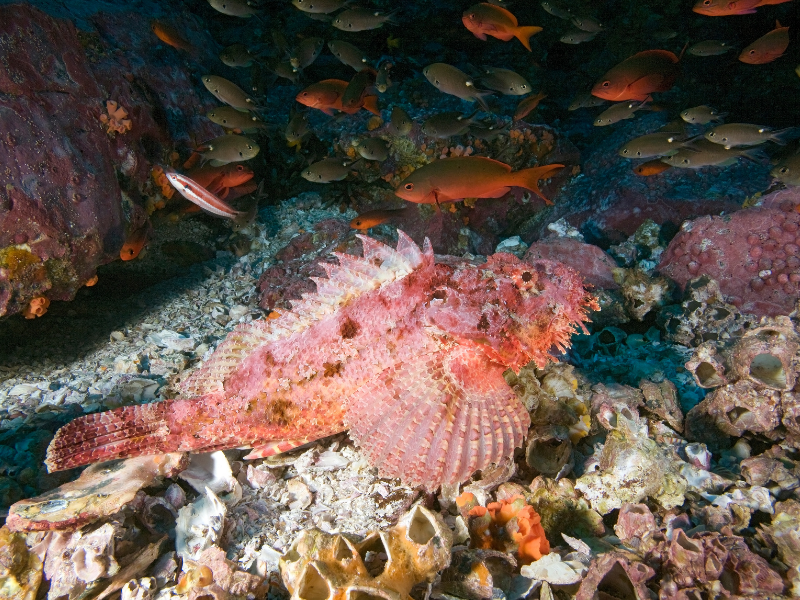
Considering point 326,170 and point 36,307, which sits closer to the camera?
point 36,307

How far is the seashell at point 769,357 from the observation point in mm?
2734

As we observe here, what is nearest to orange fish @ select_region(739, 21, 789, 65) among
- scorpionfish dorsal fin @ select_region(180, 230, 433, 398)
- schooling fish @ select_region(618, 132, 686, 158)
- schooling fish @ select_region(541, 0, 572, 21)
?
schooling fish @ select_region(618, 132, 686, 158)

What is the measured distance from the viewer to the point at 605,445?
264cm

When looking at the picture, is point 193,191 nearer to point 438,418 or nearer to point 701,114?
point 438,418

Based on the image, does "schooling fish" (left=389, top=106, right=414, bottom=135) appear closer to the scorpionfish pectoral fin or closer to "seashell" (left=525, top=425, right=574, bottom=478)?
the scorpionfish pectoral fin

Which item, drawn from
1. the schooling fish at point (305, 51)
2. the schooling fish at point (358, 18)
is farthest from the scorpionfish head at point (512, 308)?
the schooling fish at point (305, 51)

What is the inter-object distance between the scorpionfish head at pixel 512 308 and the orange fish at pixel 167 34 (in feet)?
17.8

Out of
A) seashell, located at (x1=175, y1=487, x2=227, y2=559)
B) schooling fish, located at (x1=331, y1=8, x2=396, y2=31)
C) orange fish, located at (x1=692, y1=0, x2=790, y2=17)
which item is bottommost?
seashell, located at (x1=175, y1=487, x2=227, y2=559)

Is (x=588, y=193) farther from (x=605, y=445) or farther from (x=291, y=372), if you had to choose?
(x=291, y=372)

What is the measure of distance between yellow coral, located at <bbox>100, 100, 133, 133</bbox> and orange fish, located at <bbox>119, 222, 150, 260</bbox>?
95cm

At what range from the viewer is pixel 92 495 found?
2219 millimetres

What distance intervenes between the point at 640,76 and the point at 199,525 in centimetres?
697

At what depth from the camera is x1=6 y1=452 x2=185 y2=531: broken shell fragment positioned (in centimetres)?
201

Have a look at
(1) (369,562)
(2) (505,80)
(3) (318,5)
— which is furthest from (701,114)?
(1) (369,562)
